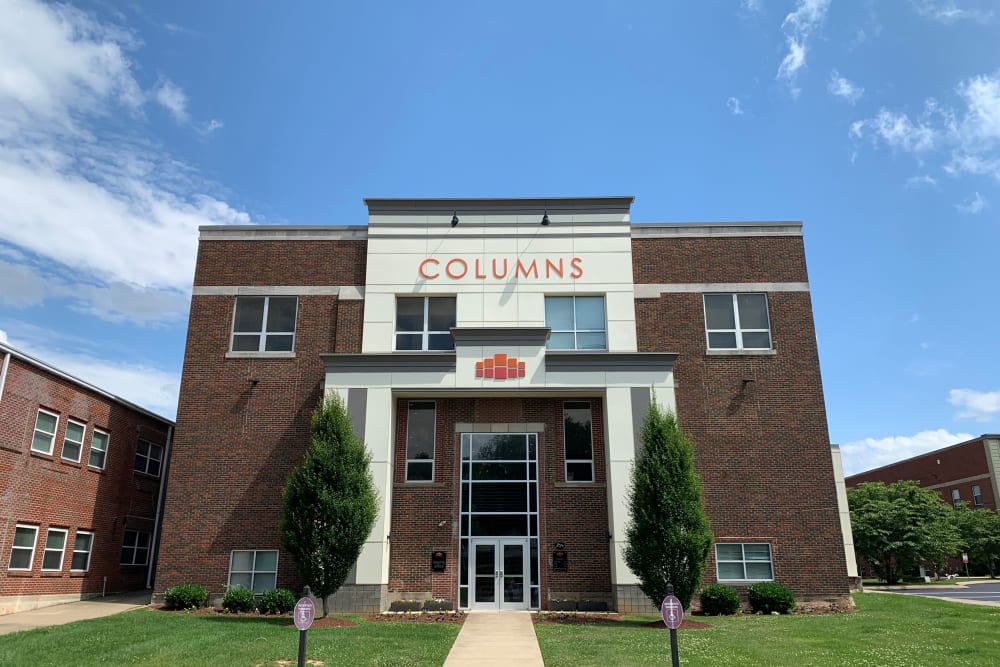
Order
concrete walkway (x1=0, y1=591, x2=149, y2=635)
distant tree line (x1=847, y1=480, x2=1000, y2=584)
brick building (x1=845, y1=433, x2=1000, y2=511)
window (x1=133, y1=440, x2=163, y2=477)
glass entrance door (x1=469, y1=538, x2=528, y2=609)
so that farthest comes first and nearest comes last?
brick building (x1=845, y1=433, x2=1000, y2=511) → distant tree line (x1=847, y1=480, x2=1000, y2=584) → window (x1=133, y1=440, x2=163, y2=477) → glass entrance door (x1=469, y1=538, x2=528, y2=609) → concrete walkway (x1=0, y1=591, x2=149, y2=635)

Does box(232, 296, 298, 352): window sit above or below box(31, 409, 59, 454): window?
above

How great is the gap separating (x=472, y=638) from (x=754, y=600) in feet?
32.7

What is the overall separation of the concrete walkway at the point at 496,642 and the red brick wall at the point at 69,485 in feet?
45.7

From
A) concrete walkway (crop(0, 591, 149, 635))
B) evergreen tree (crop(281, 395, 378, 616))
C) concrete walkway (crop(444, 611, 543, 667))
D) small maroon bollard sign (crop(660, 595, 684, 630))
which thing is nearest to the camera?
small maroon bollard sign (crop(660, 595, 684, 630))

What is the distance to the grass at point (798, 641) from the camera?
44.0 ft

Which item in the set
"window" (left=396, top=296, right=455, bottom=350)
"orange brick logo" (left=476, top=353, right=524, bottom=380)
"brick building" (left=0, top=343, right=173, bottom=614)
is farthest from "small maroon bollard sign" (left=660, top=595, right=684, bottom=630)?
"brick building" (left=0, top=343, right=173, bottom=614)

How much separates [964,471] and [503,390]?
58.4 metres

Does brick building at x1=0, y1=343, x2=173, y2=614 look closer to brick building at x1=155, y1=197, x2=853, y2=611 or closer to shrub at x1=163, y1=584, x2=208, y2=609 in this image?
brick building at x1=155, y1=197, x2=853, y2=611

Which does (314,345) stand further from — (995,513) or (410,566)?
(995,513)

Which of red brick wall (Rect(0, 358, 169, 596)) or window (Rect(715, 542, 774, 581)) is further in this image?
window (Rect(715, 542, 774, 581))

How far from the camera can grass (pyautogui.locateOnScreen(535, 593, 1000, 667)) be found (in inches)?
527

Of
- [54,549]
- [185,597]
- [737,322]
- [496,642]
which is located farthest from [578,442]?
[54,549]

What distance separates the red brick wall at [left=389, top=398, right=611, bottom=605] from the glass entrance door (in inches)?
23.1

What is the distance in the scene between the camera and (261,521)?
905 inches
